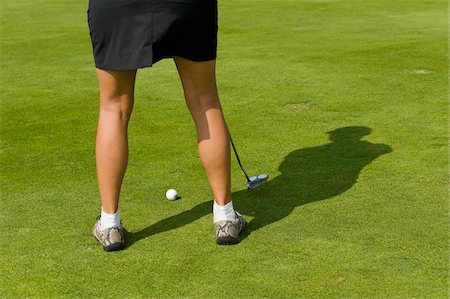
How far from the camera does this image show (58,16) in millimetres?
17031

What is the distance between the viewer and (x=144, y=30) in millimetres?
4398

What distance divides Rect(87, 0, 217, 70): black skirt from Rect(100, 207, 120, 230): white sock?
0.82 meters

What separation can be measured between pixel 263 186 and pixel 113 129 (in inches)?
53.0

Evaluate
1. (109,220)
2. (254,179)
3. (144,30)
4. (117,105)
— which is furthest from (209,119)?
(254,179)

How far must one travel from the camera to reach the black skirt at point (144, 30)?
4.38m

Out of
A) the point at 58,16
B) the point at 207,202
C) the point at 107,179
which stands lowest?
the point at 58,16

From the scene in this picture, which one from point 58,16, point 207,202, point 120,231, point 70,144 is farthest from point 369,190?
point 58,16

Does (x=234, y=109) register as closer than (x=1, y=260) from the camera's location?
No

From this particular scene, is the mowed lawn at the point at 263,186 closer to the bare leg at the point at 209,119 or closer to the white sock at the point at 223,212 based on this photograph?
the white sock at the point at 223,212

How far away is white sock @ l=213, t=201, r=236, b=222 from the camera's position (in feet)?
15.5

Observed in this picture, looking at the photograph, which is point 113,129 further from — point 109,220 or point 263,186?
point 263,186

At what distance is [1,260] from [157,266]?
Result: 82 centimetres

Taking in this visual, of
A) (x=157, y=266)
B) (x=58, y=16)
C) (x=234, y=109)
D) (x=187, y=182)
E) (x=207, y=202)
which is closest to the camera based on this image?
(x=157, y=266)

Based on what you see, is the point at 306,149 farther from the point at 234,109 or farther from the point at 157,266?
the point at 157,266
